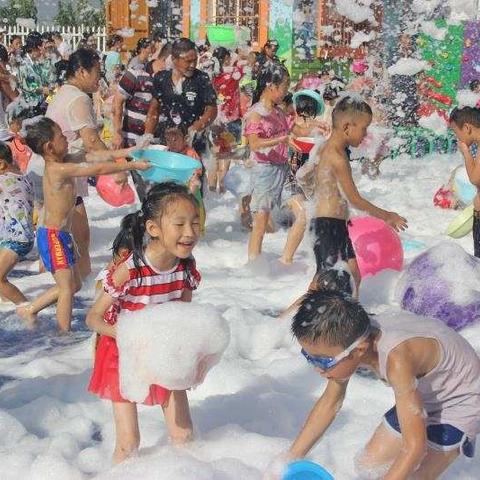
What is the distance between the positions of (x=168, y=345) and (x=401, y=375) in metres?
0.88

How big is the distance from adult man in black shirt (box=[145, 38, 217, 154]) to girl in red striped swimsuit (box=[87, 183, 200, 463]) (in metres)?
3.96

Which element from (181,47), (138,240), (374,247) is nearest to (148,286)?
(138,240)

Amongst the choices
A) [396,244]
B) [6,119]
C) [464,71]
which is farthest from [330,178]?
[464,71]

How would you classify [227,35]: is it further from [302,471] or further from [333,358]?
[302,471]

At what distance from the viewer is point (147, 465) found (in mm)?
3318

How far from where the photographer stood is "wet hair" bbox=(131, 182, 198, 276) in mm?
3145

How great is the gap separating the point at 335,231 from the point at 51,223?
1.72 m

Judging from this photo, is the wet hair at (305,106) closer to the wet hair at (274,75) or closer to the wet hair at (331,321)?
the wet hair at (274,75)

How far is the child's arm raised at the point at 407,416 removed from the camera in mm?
2592

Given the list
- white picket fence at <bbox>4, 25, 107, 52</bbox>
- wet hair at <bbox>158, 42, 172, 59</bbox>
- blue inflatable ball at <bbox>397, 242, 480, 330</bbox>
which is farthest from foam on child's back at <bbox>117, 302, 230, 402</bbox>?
white picket fence at <bbox>4, 25, 107, 52</bbox>

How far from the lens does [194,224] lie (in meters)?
3.15

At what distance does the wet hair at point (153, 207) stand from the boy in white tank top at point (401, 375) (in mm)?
642

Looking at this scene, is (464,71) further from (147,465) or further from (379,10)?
(147,465)

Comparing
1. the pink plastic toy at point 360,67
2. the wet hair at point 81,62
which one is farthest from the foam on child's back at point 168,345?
the pink plastic toy at point 360,67
